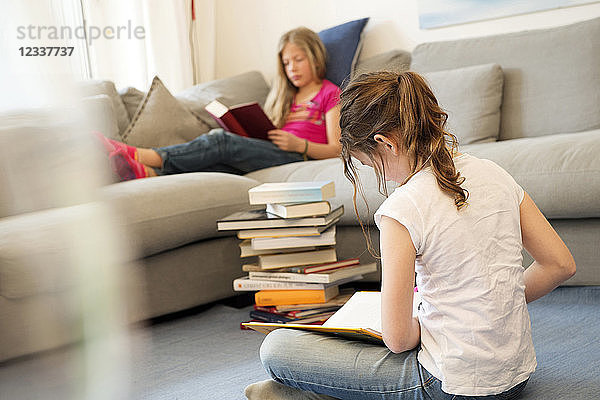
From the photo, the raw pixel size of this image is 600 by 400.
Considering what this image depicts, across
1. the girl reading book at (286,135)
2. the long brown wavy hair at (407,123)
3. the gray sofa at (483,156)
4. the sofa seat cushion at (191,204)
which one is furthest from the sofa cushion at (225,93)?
the long brown wavy hair at (407,123)

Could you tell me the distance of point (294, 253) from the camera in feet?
5.20

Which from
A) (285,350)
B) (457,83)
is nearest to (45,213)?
(285,350)

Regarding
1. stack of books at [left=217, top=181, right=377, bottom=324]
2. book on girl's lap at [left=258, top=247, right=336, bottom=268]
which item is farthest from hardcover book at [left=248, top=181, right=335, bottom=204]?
book on girl's lap at [left=258, top=247, right=336, bottom=268]

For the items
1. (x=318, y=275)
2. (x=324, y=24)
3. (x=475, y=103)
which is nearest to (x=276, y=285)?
(x=318, y=275)

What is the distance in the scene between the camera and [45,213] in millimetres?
319

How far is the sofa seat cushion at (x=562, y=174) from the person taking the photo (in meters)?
1.44

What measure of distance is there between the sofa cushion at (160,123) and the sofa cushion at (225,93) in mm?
67

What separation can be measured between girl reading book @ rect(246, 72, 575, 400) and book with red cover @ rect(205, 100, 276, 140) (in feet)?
4.18

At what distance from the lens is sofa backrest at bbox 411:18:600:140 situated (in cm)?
197

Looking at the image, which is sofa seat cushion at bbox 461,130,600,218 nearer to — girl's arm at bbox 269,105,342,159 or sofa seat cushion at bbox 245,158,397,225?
sofa seat cushion at bbox 245,158,397,225

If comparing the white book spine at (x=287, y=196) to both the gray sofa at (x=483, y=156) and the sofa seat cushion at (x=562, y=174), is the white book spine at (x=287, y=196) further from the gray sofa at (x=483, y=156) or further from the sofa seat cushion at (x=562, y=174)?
the sofa seat cushion at (x=562, y=174)

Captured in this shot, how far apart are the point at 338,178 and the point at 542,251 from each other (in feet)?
3.11

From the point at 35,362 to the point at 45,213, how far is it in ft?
0.28

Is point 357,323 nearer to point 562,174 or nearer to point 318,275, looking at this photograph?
point 318,275
